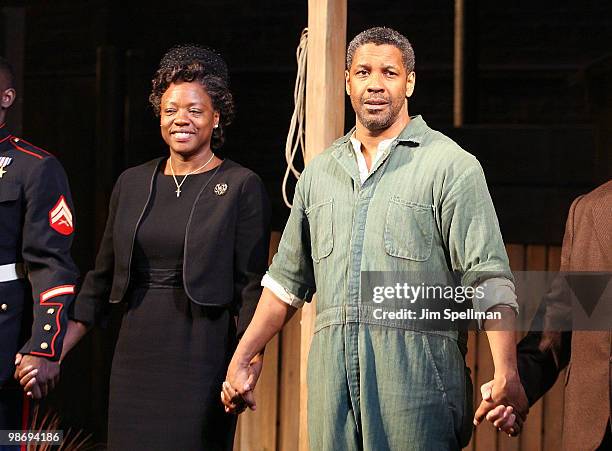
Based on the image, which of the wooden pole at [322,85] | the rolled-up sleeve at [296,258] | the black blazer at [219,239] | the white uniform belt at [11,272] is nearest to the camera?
the rolled-up sleeve at [296,258]

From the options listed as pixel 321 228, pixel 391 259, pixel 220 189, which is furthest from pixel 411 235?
pixel 220 189

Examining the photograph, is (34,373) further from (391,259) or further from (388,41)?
(388,41)

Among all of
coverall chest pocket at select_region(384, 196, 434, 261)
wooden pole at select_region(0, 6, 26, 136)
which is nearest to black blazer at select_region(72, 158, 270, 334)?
coverall chest pocket at select_region(384, 196, 434, 261)

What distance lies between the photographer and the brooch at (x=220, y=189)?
140 inches

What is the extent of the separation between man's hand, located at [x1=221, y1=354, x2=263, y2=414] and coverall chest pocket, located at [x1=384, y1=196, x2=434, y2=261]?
1.78ft

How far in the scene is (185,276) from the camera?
3.48 meters

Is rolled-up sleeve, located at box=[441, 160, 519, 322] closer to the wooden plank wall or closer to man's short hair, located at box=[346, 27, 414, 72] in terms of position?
man's short hair, located at box=[346, 27, 414, 72]

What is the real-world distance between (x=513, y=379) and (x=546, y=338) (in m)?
0.33

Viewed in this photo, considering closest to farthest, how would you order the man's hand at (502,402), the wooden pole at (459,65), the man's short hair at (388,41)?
the man's hand at (502,402)
the man's short hair at (388,41)
the wooden pole at (459,65)

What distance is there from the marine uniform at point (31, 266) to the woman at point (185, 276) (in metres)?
0.16

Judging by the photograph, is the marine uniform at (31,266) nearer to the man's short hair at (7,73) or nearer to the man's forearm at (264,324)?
the man's short hair at (7,73)

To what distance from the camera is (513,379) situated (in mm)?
2920

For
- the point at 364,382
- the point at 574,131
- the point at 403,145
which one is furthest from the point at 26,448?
the point at 574,131

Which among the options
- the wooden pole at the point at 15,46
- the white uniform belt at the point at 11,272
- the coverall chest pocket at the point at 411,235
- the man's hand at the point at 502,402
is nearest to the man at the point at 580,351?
the man's hand at the point at 502,402
